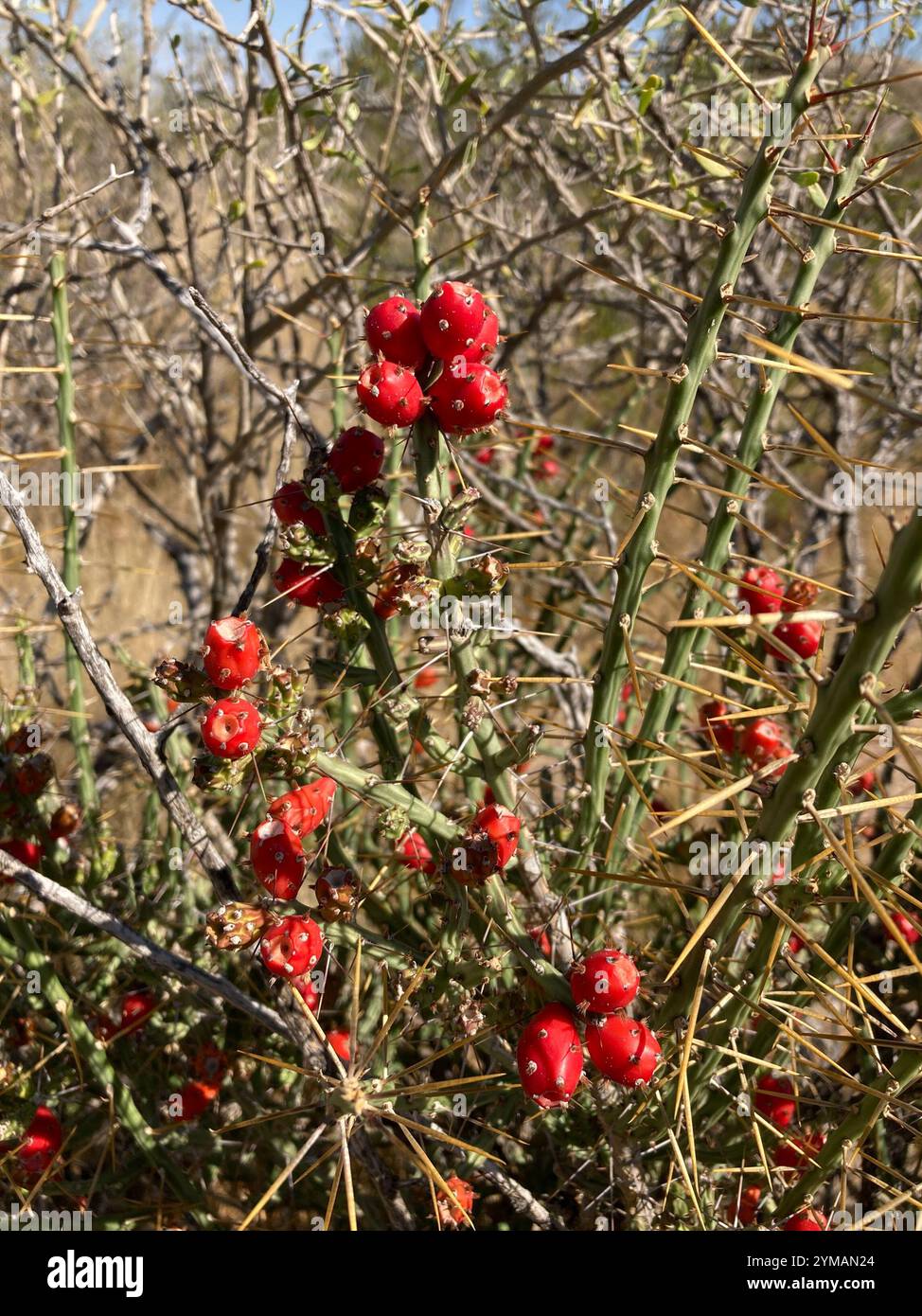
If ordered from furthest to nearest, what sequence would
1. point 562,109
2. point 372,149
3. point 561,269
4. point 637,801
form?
point 372,149 < point 561,269 < point 562,109 < point 637,801

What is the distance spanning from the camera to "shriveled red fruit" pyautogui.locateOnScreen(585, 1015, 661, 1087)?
3.76 ft

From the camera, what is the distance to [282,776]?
1224 mm

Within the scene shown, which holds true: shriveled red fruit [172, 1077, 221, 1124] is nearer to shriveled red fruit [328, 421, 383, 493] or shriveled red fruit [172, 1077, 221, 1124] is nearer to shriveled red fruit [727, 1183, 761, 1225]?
shriveled red fruit [727, 1183, 761, 1225]

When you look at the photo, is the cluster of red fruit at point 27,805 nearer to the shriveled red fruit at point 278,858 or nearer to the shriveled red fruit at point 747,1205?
the shriveled red fruit at point 278,858

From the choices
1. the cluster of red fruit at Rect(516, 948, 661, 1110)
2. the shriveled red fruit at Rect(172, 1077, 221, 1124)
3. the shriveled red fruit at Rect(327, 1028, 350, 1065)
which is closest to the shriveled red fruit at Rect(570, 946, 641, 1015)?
the cluster of red fruit at Rect(516, 948, 661, 1110)

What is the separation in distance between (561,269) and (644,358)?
907 mm

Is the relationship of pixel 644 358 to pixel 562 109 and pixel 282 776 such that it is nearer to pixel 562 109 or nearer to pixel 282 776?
pixel 562 109

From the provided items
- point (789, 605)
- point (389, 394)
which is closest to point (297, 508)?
point (389, 394)

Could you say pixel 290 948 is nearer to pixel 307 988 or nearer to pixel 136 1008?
pixel 307 988

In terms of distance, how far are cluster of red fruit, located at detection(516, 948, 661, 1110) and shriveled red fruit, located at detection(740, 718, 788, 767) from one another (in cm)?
69

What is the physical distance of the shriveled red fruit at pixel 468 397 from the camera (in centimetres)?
116

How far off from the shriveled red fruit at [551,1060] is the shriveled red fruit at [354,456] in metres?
0.73
